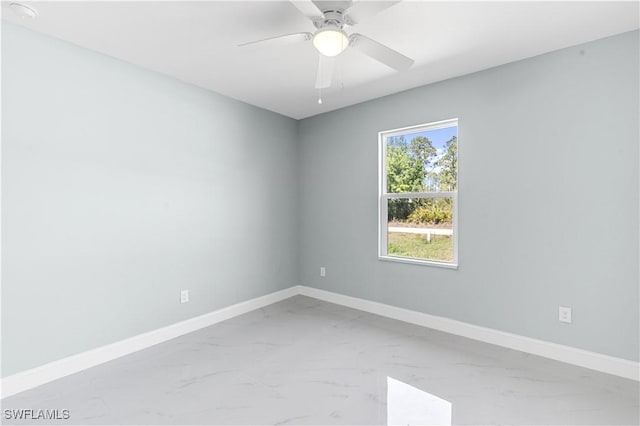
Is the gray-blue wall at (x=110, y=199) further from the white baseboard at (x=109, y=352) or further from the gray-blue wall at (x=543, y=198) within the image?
the gray-blue wall at (x=543, y=198)

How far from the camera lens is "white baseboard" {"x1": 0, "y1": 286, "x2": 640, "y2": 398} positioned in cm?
221

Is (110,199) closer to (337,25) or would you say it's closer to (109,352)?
(109,352)

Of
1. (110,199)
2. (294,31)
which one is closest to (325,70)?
(294,31)

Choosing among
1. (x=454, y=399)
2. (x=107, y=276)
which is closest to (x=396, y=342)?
(x=454, y=399)

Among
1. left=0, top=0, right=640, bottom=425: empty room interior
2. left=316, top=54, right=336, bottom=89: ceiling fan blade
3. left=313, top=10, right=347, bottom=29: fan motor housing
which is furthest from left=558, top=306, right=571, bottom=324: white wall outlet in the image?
left=313, top=10, right=347, bottom=29: fan motor housing

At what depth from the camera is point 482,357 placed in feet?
8.41

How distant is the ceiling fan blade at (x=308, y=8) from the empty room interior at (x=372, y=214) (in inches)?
0.4

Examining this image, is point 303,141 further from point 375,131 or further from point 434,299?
point 434,299

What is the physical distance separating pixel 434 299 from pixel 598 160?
179cm

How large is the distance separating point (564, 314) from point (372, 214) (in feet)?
6.42

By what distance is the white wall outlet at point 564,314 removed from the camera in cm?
248

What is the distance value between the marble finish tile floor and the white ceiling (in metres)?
2.26

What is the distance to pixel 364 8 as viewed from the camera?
1.59 meters

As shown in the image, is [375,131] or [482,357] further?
[375,131]
